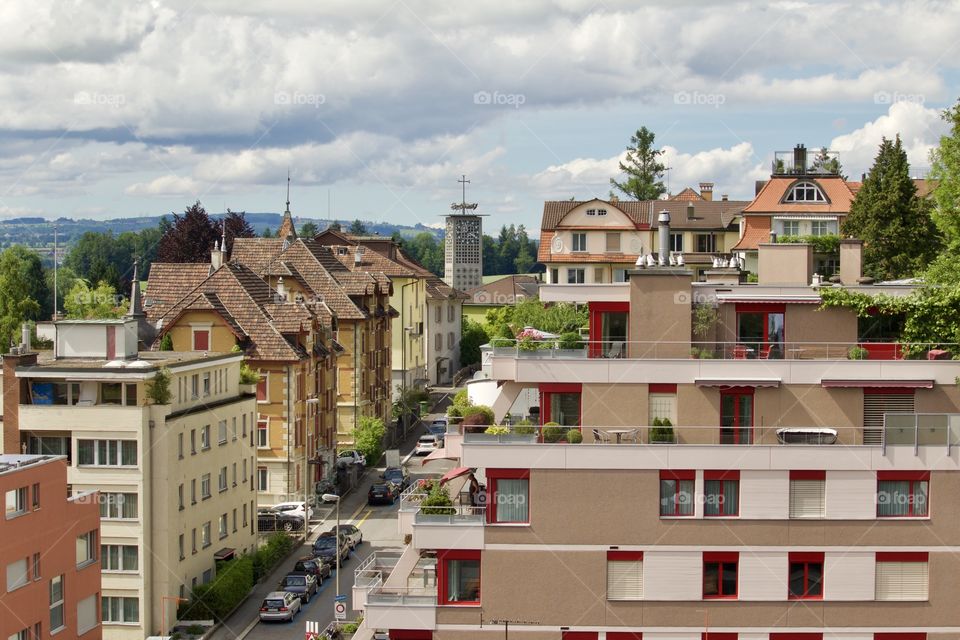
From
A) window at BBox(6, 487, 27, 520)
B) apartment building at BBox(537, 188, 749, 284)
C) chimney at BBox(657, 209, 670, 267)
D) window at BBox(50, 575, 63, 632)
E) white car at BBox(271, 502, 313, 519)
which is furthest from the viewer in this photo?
apartment building at BBox(537, 188, 749, 284)

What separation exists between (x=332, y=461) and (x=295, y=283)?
42.6ft

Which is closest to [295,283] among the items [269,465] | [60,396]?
[269,465]

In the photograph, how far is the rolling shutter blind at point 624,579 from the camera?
36562 millimetres

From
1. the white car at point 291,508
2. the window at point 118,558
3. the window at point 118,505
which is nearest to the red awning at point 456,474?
the window at point 118,505

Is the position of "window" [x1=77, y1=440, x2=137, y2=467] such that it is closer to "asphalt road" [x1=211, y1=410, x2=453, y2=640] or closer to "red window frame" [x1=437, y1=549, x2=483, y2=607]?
"asphalt road" [x1=211, y1=410, x2=453, y2=640]

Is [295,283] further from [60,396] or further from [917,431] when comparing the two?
[917,431]

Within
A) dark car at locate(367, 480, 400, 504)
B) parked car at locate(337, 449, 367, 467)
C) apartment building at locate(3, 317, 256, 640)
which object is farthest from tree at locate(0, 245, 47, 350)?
apartment building at locate(3, 317, 256, 640)

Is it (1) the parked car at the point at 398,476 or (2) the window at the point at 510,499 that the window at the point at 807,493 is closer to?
(2) the window at the point at 510,499

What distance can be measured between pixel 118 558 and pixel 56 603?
6.70 m

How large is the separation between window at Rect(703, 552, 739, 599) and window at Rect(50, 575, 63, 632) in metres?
25.4

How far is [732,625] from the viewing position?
36562 millimetres

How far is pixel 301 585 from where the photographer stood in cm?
6378

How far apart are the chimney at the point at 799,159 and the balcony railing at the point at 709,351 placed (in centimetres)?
6129

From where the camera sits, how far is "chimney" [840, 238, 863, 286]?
45.0m
